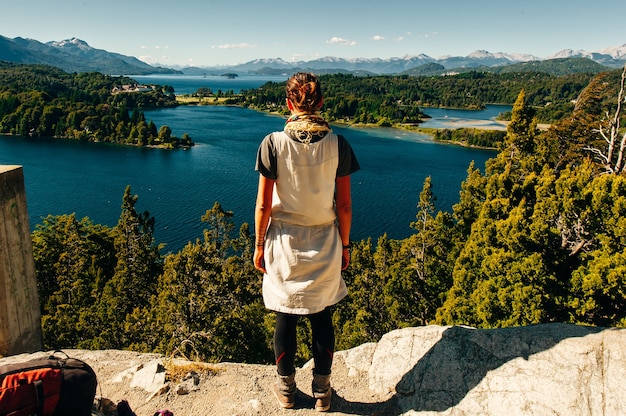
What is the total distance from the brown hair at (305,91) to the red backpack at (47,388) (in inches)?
97.2

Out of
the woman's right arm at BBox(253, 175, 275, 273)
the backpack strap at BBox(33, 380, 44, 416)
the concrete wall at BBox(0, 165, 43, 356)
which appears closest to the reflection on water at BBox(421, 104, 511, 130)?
the woman's right arm at BBox(253, 175, 275, 273)

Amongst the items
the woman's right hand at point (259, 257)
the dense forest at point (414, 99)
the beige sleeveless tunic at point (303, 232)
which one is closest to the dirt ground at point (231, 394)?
the beige sleeveless tunic at point (303, 232)

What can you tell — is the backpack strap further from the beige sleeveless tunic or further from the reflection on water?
the reflection on water

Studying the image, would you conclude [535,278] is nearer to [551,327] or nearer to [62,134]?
[551,327]

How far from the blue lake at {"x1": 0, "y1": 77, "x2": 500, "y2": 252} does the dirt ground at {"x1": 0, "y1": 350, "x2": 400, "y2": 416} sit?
1270 inches

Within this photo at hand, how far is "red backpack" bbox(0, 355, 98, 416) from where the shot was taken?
107 inches

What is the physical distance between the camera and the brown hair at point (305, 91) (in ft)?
10.3

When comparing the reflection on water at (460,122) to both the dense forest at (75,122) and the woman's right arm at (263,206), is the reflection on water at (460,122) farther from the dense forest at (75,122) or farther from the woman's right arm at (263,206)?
the woman's right arm at (263,206)

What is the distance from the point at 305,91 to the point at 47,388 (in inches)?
105

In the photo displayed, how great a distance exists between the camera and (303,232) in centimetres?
343

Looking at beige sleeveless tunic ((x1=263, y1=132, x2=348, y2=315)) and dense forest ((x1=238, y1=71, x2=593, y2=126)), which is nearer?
beige sleeveless tunic ((x1=263, y1=132, x2=348, y2=315))

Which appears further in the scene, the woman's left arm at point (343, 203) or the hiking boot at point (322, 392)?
the hiking boot at point (322, 392)

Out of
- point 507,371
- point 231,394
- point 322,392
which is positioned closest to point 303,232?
point 322,392

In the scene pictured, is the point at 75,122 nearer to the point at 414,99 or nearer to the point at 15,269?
the point at 15,269
